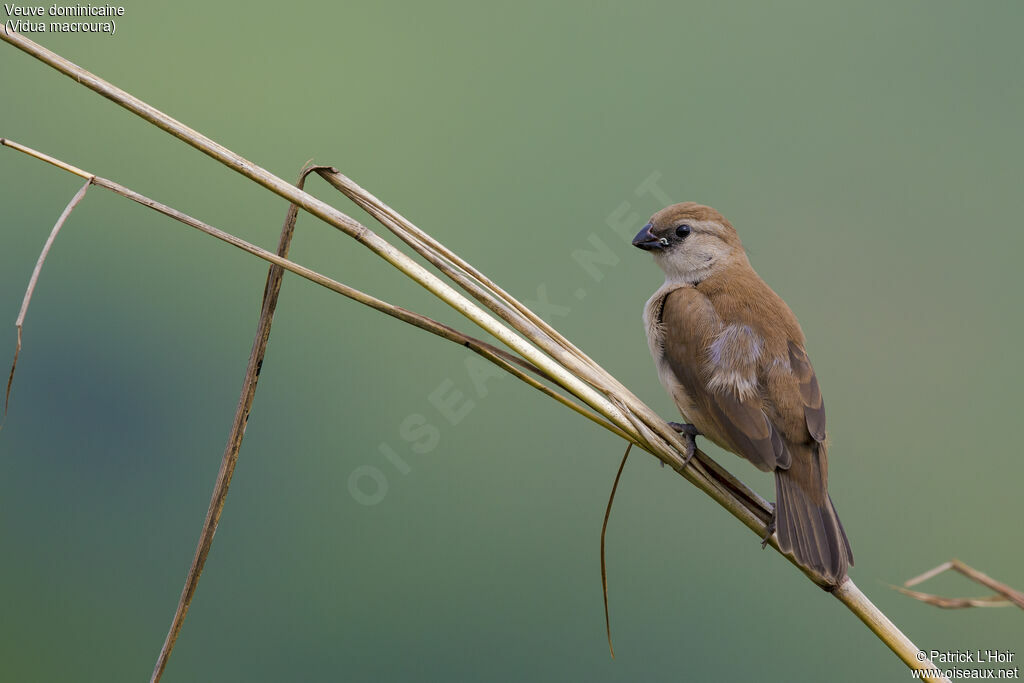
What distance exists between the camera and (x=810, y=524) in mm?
1881

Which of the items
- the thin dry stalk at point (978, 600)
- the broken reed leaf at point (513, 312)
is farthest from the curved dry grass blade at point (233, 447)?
the thin dry stalk at point (978, 600)

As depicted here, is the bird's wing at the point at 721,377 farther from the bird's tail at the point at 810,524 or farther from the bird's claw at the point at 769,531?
the bird's claw at the point at 769,531

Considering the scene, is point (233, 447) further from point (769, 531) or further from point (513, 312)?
point (769, 531)

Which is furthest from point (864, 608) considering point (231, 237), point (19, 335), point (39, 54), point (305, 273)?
point (39, 54)

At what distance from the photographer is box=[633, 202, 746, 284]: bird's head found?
2.64 meters

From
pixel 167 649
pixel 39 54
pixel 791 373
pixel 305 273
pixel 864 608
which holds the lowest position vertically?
pixel 864 608

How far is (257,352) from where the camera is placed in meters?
1.58

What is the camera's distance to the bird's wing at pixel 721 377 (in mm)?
2156

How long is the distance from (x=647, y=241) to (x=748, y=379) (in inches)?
24.7

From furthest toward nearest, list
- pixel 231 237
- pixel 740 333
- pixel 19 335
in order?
1. pixel 740 333
2. pixel 231 237
3. pixel 19 335

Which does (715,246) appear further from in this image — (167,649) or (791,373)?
(167,649)

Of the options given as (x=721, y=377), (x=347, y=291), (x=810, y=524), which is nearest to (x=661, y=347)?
(x=721, y=377)

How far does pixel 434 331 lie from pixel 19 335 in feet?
2.02

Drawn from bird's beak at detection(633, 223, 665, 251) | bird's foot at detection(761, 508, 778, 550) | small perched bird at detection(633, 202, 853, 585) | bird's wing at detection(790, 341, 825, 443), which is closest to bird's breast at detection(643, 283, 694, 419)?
small perched bird at detection(633, 202, 853, 585)
